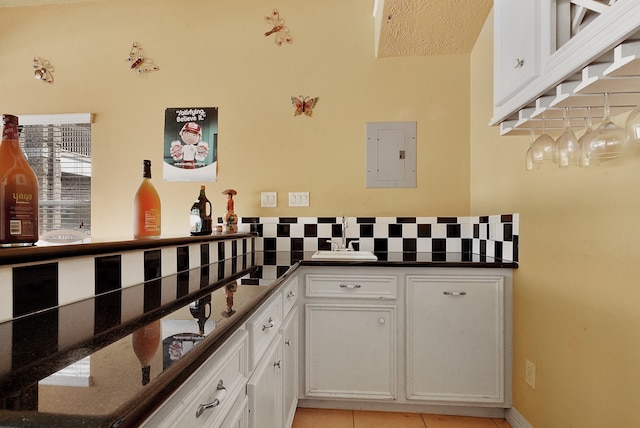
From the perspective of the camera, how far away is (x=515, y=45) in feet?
3.68

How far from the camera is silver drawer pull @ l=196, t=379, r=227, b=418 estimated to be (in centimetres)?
66

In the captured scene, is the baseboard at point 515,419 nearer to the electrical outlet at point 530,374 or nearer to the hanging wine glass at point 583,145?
the electrical outlet at point 530,374

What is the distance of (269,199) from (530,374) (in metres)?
1.86

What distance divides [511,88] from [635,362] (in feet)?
3.09

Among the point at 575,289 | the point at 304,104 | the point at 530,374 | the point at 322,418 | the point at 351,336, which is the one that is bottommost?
the point at 322,418

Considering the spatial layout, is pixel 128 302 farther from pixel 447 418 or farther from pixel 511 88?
pixel 447 418

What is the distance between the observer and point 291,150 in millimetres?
2529

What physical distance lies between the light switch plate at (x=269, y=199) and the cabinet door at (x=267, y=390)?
1261 millimetres

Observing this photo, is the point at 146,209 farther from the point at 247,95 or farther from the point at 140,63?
the point at 140,63

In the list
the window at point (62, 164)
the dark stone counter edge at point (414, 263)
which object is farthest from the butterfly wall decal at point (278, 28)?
the dark stone counter edge at point (414, 263)

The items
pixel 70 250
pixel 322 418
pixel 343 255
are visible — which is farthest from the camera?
pixel 343 255

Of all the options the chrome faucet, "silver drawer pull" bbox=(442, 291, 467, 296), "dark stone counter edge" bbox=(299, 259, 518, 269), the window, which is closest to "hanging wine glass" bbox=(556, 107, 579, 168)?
"dark stone counter edge" bbox=(299, 259, 518, 269)

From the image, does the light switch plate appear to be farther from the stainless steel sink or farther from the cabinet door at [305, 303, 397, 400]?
→ the cabinet door at [305, 303, 397, 400]

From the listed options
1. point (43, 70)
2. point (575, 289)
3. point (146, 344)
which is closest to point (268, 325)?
point (146, 344)
